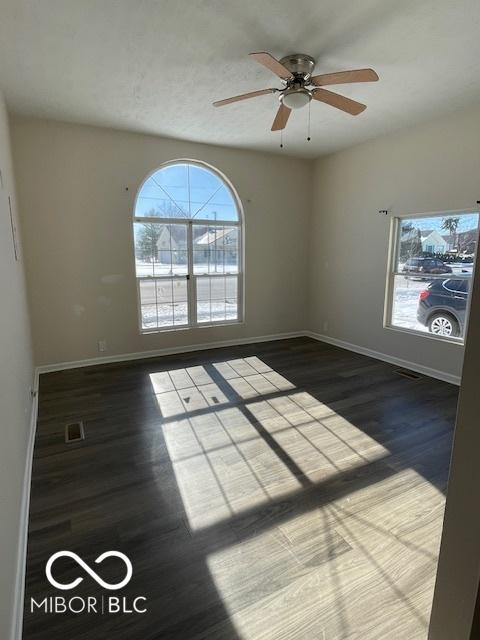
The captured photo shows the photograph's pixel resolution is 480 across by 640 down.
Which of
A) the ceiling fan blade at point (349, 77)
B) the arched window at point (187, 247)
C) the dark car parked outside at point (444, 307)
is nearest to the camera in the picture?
the ceiling fan blade at point (349, 77)

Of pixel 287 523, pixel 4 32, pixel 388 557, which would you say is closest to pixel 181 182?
pixel 4 32

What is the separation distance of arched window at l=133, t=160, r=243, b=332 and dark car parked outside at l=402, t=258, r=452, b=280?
240cm

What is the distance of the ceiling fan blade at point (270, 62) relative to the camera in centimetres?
206

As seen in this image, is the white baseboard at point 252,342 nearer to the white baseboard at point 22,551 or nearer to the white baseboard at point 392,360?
the white baseboard at point 392,360

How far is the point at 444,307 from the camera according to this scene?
395 cm

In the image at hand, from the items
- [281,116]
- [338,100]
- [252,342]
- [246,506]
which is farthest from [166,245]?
[246,506]

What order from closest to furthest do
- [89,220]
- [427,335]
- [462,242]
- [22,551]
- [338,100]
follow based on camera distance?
[22,551] < [338,100] < [462,242] < [427,335] < [89,220]

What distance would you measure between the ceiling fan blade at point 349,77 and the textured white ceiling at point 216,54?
0.26m

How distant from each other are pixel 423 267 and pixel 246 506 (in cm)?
353

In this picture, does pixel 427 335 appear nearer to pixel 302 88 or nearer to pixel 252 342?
pixel 252 342

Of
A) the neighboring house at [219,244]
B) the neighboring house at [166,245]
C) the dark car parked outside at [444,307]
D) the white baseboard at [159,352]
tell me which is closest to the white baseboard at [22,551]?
the white baseboard at [159,352]

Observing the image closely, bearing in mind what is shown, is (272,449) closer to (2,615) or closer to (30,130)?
(2,615)

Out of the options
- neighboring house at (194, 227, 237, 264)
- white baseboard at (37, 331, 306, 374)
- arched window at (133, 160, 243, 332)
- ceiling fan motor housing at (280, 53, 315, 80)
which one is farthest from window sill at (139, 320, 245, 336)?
ceiling fan motor housing at (280, 53, 315, 80)

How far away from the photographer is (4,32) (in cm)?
229
